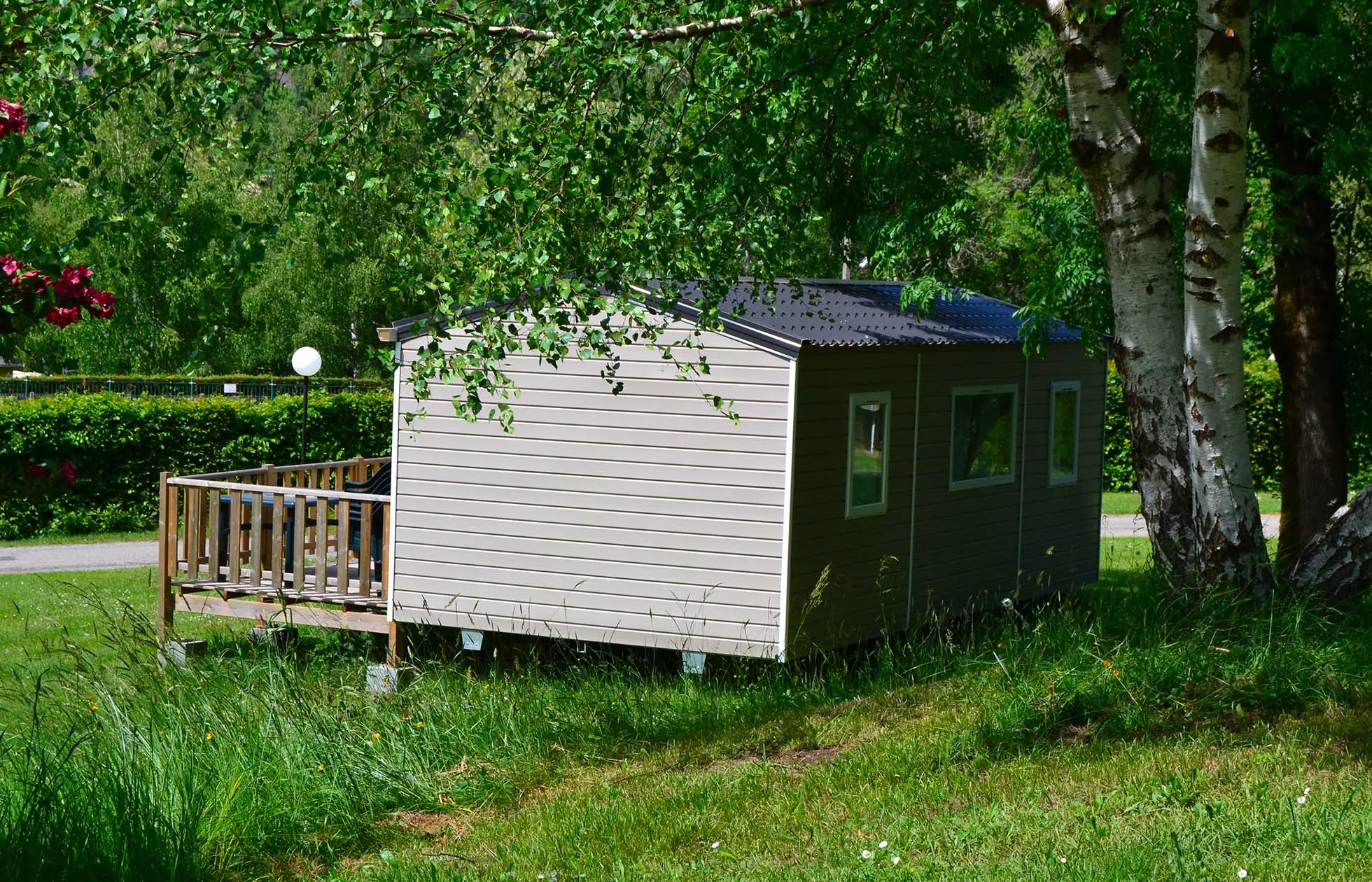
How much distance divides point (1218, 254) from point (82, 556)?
13.9 meters

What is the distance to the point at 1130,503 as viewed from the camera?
21.9 metres

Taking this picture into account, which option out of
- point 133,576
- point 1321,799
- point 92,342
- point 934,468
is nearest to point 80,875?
point 1321,799

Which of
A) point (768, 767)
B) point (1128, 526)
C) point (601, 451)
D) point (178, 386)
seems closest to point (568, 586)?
point (601, 451)

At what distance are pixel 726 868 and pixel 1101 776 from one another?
5.15ft

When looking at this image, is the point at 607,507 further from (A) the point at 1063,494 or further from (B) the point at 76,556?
(B) the point at 76,556

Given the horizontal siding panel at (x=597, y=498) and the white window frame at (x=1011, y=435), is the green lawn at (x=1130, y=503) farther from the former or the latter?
the horizontal siding panel at (x=597, y=498)

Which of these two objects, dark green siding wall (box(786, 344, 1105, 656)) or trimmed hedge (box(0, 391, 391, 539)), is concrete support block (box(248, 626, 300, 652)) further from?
trimmed hedge (box(0, 391, 391, 539))

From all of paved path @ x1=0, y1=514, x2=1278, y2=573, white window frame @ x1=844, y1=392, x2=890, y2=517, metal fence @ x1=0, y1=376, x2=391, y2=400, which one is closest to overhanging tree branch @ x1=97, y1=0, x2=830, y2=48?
white window frame @ x1=844, y1=392, x2=890, y2=517

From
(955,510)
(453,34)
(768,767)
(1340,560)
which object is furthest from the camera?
(955,510)

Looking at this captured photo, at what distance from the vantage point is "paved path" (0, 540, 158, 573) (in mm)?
15578

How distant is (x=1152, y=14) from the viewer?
9141 millimetres

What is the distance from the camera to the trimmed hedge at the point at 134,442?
17.9 m

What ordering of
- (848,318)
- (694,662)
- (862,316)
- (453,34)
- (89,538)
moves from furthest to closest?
1. (89,538)
2. (862,316)
3. (848,318)
4. (694,662)
5. (453,34)

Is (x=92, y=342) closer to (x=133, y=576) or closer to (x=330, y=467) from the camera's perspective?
(x=133, y=576)
